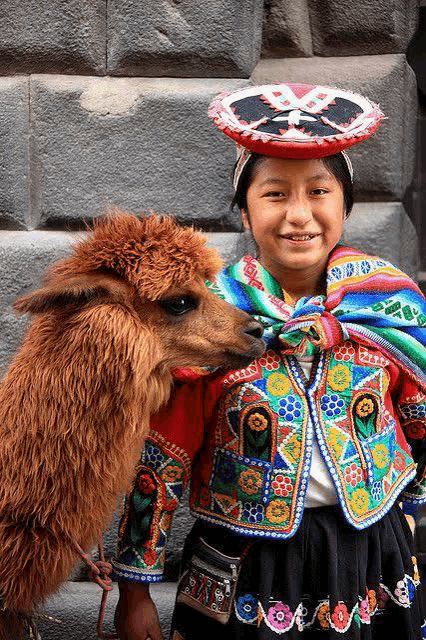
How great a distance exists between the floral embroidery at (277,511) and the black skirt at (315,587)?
6cm

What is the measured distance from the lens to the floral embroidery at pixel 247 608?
195 cm

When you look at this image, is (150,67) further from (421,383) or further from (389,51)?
(421,383)

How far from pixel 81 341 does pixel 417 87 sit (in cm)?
183

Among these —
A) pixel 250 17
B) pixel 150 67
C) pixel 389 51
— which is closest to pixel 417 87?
pixel 389 51

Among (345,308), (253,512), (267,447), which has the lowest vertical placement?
(253,512)

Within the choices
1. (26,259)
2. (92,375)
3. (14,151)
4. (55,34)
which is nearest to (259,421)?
(92,375)

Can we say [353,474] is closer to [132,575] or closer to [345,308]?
[345,308]

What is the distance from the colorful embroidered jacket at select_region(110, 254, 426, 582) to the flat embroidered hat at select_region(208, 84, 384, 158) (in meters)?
0.34

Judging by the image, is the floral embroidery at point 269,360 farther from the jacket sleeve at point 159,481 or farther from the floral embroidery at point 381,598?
the floral embroidery at point 381,598

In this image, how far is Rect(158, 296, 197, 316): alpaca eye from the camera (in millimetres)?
1753

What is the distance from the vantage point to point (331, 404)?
1951mm

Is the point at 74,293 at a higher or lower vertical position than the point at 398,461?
higher

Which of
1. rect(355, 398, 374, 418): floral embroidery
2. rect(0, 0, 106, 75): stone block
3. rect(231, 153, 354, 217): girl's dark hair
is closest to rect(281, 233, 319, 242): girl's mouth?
rect(231, 153, 354, 217): girl's dark hair

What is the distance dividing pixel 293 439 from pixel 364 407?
166 millimetres
